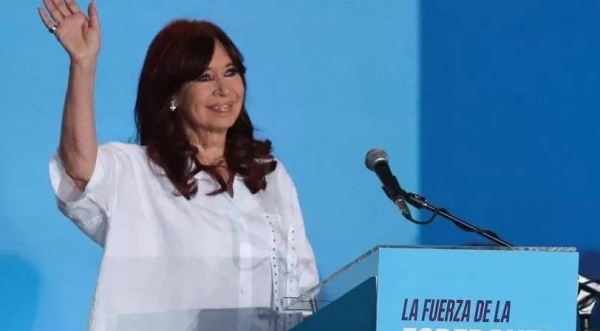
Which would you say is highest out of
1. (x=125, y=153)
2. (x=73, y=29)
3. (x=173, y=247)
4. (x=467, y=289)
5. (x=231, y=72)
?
(x=231, y=72)

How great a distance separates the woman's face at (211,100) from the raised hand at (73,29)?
440 mm

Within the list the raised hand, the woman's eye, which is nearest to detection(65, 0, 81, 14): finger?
the raised hand

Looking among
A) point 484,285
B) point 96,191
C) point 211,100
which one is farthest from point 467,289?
point 211,100

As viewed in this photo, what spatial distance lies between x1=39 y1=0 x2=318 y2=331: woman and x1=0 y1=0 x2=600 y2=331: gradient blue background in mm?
248

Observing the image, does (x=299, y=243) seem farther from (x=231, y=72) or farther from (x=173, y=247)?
Answer: (x=231, y=72)

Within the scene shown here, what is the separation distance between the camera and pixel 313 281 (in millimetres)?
2385

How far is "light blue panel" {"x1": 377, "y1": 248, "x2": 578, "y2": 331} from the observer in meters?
1.51

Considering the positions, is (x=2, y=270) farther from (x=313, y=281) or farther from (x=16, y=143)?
(x=313, y=281)

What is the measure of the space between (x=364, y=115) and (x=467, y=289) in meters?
1.36

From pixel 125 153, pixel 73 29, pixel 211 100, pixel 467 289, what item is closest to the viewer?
pixel 467 289

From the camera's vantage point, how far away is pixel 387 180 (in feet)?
5.94

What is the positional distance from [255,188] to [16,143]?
23.2 inches

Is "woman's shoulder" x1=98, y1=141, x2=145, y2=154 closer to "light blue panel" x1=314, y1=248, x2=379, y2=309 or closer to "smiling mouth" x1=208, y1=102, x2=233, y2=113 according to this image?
"smiling mouth" x1=208, y1=102, x2=233, y2=113

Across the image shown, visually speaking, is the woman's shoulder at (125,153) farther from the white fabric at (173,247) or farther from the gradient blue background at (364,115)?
the gradient blue background at (364,115)
